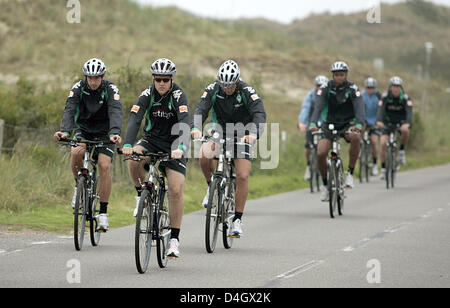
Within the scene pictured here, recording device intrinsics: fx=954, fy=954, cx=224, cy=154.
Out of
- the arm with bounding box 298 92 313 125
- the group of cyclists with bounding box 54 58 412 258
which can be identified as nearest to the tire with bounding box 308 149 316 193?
the arm with bounding box 298 92 313 125

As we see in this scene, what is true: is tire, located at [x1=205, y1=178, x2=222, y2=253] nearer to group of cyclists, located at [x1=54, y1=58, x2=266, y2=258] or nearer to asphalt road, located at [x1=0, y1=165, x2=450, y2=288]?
asphalt road, located at [x1=0, y1=165, x2=450, y2=288]

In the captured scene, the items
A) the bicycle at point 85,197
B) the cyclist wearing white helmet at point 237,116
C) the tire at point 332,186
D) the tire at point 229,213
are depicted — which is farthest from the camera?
the tire at point 332,186

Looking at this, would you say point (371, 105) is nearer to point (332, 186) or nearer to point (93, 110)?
point (332, 186)

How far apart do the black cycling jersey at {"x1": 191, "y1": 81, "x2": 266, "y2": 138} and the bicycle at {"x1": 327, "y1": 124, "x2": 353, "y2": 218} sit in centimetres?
354

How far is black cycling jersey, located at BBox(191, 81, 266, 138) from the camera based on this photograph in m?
11.9

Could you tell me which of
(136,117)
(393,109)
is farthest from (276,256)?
(393,109)

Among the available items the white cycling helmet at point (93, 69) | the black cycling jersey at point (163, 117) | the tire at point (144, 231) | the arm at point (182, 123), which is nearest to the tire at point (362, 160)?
the white cycling helmet at point (93, 69)

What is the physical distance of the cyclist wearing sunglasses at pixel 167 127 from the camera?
1028 cm

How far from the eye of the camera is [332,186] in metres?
15.4

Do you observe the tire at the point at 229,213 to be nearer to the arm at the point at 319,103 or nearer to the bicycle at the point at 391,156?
the arm at the point at 319,103

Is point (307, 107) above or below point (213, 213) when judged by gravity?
above

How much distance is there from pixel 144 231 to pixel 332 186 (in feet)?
20.5
